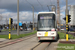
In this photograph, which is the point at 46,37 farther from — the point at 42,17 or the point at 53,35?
the point at 42,17

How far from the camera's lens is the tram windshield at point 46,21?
16.8 metres

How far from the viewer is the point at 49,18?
56.5 feet

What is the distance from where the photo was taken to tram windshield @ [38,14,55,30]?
1678cm

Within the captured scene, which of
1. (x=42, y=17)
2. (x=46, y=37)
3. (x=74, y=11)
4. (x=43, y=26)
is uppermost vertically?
(x=74, y=11)

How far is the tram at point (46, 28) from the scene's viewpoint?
16.6 metres

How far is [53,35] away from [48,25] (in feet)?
4.38

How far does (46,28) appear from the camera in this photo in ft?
54.9

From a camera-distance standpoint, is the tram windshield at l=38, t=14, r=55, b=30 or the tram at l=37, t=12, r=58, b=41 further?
the tram windshield at l=38, t=14, r=55, b=30

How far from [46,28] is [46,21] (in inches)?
37.9

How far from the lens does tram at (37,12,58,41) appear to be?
16.6 metres

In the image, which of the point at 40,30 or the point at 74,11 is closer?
the point at 40,30

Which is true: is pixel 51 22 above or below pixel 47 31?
above

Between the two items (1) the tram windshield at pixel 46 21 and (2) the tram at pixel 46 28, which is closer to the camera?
(2) the tram at pixel 46 28

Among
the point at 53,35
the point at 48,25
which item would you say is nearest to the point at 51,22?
the point at 48,25
